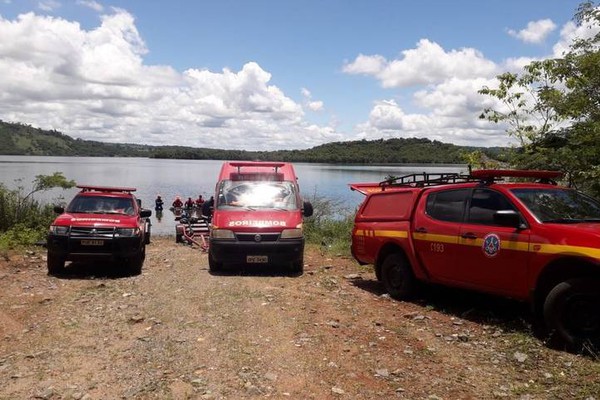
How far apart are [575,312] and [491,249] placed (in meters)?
1.27

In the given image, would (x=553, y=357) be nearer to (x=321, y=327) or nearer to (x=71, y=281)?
(x=321, y=327)

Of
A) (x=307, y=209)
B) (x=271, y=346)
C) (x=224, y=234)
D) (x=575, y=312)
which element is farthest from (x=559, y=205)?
(x=224, y=234)

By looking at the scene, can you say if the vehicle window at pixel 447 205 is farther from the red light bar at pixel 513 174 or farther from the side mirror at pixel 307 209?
the side mirror at pixel 307 209

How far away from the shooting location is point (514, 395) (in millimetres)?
4602

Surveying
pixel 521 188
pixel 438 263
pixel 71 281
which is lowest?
pixel 71 281

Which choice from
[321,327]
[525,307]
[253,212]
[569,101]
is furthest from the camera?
[253,212]

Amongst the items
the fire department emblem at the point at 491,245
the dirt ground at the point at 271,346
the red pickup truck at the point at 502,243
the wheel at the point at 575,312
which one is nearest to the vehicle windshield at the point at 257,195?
the dirt ground at the point at 271,346

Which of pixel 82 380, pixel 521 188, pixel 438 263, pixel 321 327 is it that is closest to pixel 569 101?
pixel 521 188

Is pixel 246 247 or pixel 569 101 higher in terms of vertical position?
pixel 569 101

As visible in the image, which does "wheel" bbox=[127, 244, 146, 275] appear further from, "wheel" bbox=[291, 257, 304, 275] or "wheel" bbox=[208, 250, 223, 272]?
"wheel" bbox=[291, 257, 304, 275]

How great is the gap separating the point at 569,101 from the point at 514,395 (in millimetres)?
6883

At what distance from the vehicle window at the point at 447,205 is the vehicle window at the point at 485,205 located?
182mm

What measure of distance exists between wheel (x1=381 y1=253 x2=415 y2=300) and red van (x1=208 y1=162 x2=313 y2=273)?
8.88 feet

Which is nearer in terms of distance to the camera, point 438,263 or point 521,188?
point 521,188
